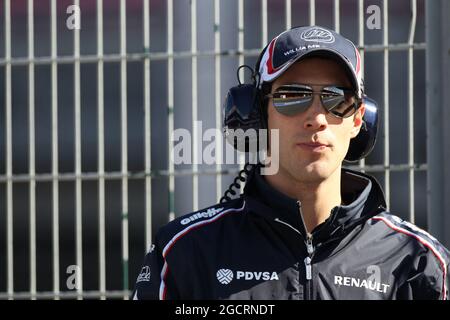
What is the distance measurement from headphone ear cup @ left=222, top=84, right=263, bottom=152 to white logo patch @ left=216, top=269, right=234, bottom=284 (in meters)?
0.51

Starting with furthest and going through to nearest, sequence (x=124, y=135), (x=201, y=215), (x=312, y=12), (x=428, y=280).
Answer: (x=124, y=135) → (x=312, y=12) → (x=201, y=215) → (x=428, y=280)

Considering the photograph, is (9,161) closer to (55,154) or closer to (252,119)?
(55,154)

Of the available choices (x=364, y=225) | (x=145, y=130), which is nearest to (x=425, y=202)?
→ (x=145, y=130)

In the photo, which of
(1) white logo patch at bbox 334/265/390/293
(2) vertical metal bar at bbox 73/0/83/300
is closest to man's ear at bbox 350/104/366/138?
(1) white logo patch at bbox 334/265/390/293

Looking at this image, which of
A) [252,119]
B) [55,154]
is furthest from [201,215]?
[55,154]

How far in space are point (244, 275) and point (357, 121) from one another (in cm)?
67

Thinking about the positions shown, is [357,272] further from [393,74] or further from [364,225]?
[393,74]

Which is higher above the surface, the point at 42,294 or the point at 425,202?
the point at 425,202

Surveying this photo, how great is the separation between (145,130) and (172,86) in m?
0.26

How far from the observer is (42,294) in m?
5.31

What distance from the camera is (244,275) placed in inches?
129

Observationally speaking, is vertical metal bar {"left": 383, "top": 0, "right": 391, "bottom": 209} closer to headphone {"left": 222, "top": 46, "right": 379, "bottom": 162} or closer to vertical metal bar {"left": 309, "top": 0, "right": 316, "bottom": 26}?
vertical metal bar {"left": 309, "top": 0, "right": 316, "bottom": 26}

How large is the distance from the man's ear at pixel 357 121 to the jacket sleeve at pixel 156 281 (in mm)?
745

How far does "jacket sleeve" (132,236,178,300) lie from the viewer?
324cm
